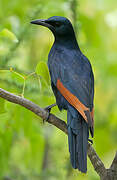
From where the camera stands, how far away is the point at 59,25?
371cm

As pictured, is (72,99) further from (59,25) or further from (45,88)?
(59,25)

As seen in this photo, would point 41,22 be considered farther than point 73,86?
Yes

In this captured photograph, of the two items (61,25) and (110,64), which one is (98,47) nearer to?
(110,64)

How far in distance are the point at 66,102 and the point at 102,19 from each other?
1.43m

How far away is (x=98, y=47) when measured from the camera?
Answer: 13.7 ft

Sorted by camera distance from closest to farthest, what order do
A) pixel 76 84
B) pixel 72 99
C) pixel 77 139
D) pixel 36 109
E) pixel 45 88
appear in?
pixel 36 109
pixel 77 139
pixel 72 99
pixel 76 84
pixel 45 88

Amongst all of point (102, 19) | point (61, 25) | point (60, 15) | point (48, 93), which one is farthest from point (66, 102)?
point (102, 19)

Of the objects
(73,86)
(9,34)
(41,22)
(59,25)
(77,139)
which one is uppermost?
(59,25)

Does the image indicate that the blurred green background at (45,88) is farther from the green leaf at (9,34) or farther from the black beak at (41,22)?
the green leaf at (9,34)

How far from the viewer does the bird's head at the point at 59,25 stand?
3586 millimetres

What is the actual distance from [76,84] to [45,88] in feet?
0.86

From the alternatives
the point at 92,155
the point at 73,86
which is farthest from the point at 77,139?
the point at 73,86

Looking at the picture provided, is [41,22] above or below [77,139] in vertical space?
above

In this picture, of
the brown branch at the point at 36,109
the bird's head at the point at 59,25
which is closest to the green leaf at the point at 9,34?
the brown branch at the point at 36,109
